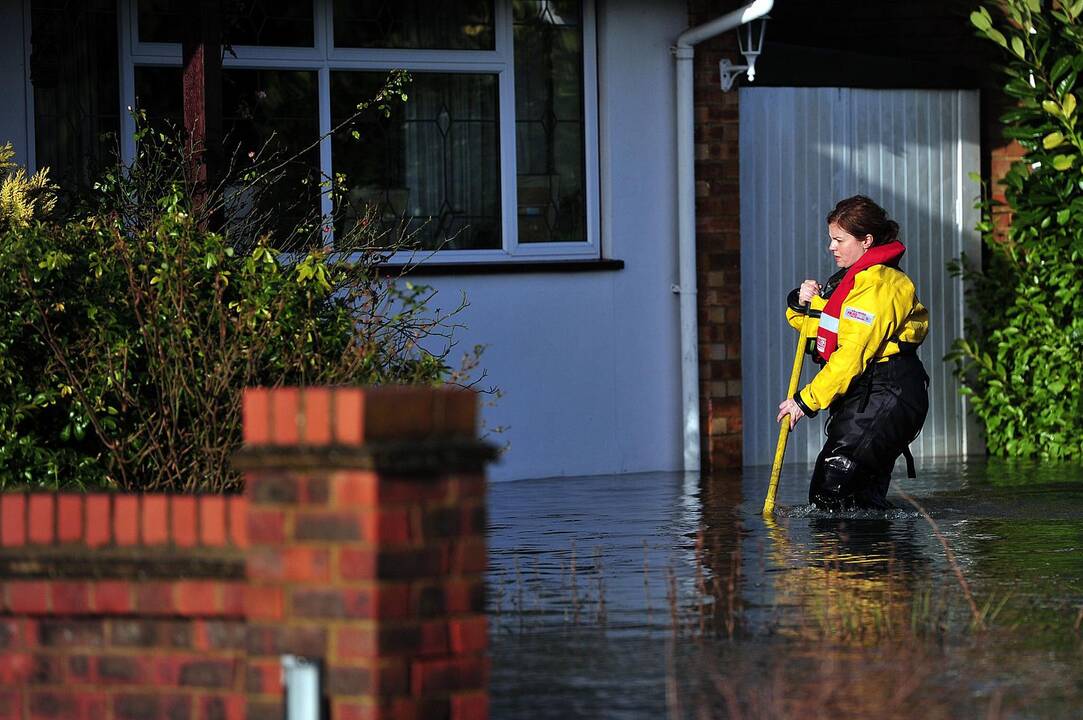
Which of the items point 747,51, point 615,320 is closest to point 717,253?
point 615,320

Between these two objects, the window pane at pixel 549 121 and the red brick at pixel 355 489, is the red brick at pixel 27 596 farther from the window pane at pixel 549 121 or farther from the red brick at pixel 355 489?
the window pane at pixel 549 121

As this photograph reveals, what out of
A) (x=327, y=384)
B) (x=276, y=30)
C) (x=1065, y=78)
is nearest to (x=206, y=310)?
(x=327, y=384)

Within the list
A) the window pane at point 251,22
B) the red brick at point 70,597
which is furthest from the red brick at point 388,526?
the window pane at point 251,22

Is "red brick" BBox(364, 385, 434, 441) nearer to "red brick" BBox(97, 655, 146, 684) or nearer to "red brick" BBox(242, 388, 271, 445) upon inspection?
"red brick" BBox(242, 388, 271, 445)

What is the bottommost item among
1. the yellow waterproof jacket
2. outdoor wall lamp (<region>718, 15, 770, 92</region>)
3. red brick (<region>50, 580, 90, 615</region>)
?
Answer: red brick (<region>50, 580, 90, 615</region>)

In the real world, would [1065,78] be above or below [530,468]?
above

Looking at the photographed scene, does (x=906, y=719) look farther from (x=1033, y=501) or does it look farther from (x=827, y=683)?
(x=1033, y=501)

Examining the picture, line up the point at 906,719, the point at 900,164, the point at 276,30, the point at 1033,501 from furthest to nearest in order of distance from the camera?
1. the point at 900,164
2. the point at 276,30
3. the point at 1033,501
4. the point at 906,719

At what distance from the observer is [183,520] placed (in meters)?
4.37

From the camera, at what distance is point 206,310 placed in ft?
24.0

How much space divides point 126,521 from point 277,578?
538 mm

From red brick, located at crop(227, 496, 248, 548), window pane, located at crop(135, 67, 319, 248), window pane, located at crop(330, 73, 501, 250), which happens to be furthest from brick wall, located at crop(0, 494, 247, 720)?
window pane, located at crop(330, 73, 501, 250)

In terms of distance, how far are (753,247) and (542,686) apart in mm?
7442

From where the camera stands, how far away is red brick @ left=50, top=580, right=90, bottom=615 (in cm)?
443
